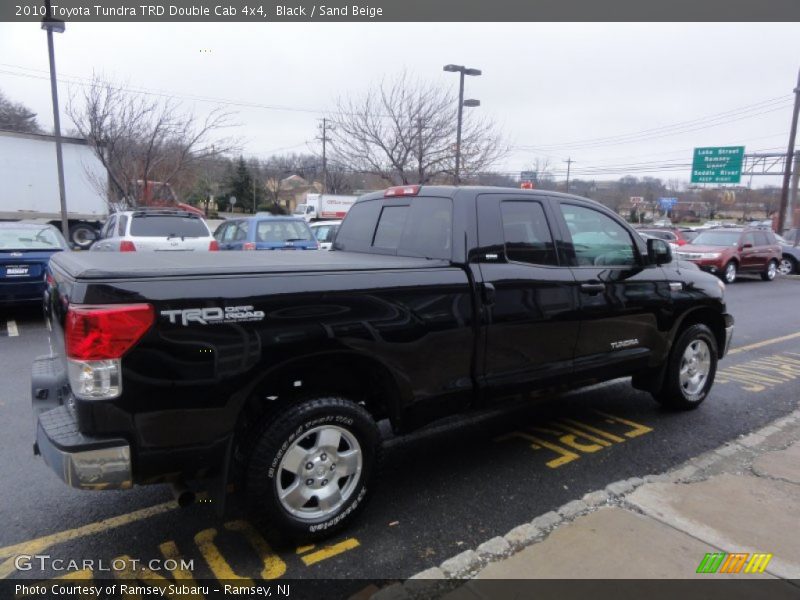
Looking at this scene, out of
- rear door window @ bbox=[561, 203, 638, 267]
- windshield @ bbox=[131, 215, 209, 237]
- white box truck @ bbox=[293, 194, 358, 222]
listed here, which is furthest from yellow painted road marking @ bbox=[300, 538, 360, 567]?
white box truck @ bbox=[293, 194, 358, 222]

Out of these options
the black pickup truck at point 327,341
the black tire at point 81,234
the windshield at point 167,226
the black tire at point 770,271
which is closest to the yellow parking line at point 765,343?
the black pickup truck at point 327,341

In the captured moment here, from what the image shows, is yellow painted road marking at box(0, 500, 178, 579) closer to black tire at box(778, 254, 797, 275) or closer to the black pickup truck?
the black pickup truck

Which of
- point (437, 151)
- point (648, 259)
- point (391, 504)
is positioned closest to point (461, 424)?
point (391, 504)

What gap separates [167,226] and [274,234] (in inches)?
89.1

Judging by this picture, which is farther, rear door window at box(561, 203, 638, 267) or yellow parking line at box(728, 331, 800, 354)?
yellow parking line at box(728, 331, 800, 354)

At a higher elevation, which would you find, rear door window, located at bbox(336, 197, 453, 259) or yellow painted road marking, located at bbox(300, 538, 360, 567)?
rear door window, located at bbox(336, 197, 453, 259)

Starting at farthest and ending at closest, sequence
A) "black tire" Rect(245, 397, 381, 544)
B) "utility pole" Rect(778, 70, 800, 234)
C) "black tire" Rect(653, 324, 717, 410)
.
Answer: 1. "utility pole" Rect(778, 70, 800, 234)
2. "black tire" Rect(653, 324, 717, 410)
3. "black tire" Rect(245, 397, 381, 544)

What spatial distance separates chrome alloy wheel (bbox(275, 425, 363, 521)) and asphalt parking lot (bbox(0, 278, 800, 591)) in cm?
22

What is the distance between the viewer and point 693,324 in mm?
4969

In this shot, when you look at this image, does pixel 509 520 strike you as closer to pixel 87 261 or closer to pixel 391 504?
pixel 391 504

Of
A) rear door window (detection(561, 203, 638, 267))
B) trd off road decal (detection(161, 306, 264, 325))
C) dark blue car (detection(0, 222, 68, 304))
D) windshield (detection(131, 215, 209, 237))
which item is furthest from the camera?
windshield (detection(131, 215, 209, 237))

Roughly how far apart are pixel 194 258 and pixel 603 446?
3265mm

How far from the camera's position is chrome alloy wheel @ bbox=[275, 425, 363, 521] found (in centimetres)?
280

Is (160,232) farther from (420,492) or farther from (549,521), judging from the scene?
(549,521)
